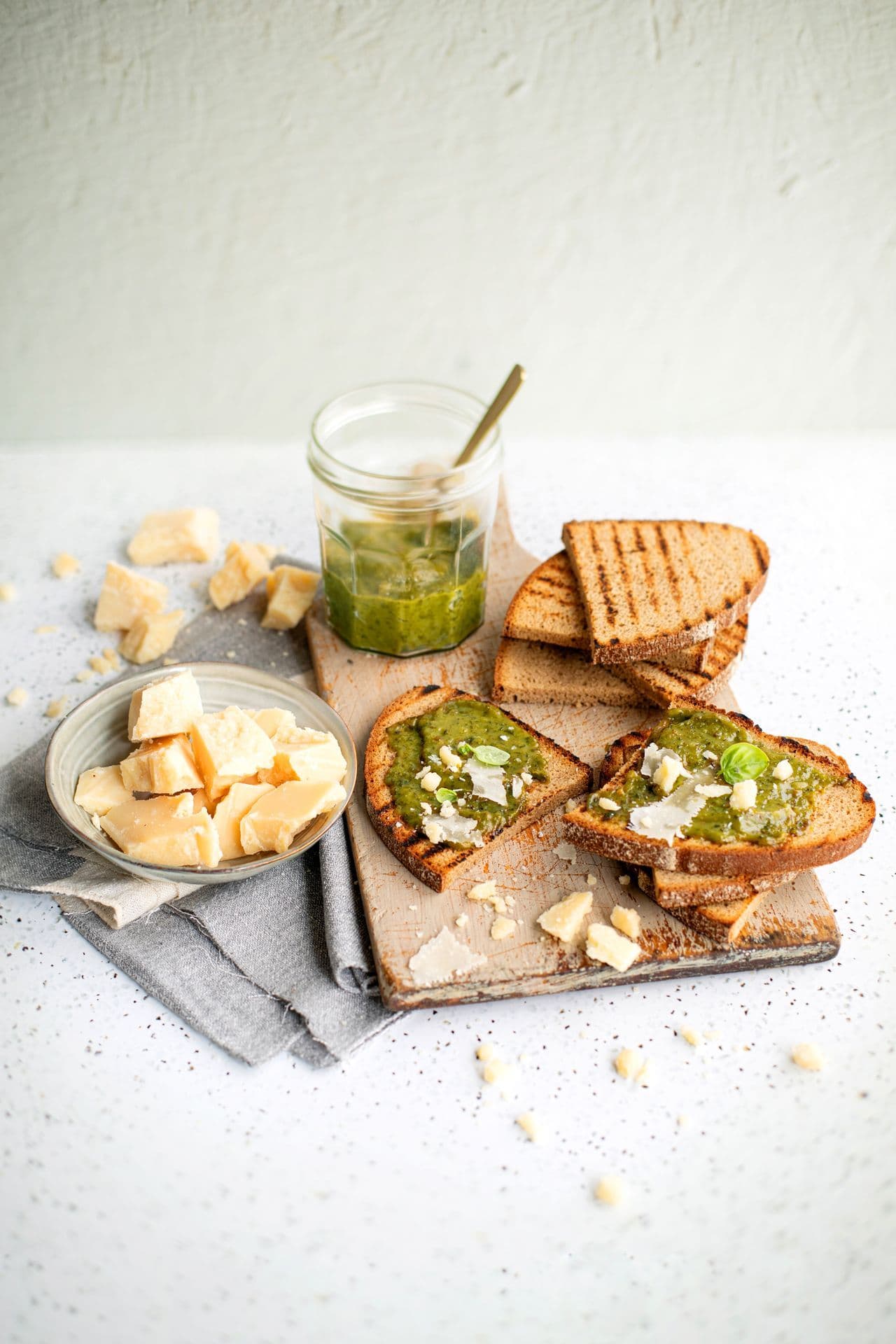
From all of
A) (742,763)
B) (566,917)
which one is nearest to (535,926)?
(566,917)

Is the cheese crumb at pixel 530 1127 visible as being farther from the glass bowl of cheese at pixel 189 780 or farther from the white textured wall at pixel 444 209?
the white textured wall at pixel 444 209

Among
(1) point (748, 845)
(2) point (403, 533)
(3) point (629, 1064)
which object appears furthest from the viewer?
(2) point (403, 533)

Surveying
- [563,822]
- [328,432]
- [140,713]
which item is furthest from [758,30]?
[140,713]

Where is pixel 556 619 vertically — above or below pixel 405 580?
below

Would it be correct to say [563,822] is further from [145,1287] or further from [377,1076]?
[145,1287]

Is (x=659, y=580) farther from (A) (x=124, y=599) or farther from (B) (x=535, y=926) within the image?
(A) (x=124, y=599)

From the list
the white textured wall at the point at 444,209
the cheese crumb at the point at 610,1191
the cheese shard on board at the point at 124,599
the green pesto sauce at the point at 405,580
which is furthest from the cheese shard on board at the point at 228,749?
the white textured wall at the point at 444,209
